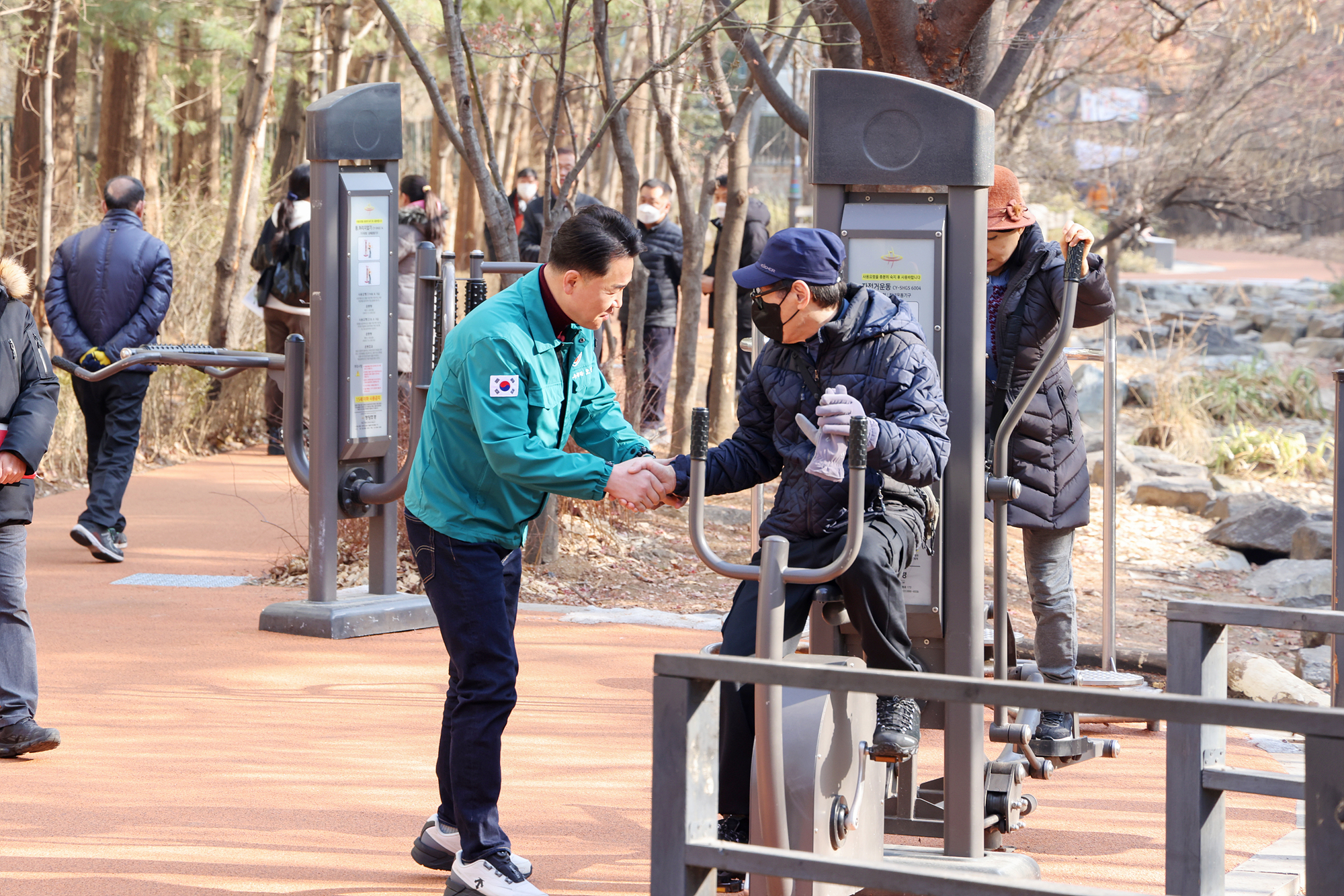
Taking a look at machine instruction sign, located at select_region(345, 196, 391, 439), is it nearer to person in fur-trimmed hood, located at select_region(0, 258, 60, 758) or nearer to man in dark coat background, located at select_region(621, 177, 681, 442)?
person in fur-trimmed hood, located at select_region(0, 258, 60, 758)

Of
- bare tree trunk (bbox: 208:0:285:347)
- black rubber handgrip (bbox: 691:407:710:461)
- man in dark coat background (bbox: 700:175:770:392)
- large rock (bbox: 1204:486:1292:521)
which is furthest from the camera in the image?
bare tree trunk (bbox: 208:0:285:347)

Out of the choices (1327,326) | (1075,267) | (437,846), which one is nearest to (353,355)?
(437,846)

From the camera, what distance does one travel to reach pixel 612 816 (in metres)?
4.65

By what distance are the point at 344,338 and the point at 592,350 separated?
3.04 metres

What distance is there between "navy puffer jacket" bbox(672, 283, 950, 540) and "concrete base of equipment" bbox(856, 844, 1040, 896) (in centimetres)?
86

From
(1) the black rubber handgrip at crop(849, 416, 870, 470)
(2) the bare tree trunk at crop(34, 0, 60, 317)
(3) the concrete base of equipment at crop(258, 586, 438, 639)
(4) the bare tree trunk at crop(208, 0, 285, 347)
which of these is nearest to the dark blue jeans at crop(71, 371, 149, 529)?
(3) the concrete base of equipment at crop(258, 586, 438, 639)

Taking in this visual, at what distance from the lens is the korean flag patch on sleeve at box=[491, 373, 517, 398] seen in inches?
144

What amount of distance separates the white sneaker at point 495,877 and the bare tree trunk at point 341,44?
1109cm

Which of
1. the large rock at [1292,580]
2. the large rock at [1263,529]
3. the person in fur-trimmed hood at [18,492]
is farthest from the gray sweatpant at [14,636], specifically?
the large rock at [1263,529]

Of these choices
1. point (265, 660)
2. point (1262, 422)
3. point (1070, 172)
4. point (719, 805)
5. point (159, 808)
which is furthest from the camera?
point (1070, 172)

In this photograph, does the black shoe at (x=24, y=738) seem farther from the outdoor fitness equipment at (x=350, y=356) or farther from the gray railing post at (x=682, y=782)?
the gray railing post at (x=682, y=782)

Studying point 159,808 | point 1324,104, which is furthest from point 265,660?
point 1324,104

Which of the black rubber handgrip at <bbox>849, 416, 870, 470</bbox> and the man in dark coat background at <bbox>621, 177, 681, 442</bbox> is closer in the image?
the black rubber handgrip at <bbox>849, 416, 870, 470</bbox>

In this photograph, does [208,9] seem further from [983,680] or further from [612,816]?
[983,680]
